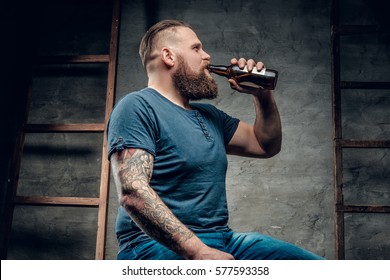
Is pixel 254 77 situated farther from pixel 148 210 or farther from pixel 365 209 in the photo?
pixel 365 209

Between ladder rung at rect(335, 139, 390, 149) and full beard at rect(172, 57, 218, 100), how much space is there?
1419mm

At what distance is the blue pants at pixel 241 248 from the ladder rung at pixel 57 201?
4.92 feet

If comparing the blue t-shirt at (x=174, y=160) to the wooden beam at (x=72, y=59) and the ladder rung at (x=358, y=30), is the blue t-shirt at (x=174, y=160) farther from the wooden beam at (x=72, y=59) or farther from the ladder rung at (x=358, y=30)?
the ladder rung at (x=358, y=30)

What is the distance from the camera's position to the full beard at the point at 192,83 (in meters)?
1.74

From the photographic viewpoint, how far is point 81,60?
3.16 metres

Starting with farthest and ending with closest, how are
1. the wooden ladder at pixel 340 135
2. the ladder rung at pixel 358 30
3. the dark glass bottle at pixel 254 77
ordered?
the ladder rung at pixel 358 30, the wooden ladder at pixel 340 135, the dark glass bottle at pixel 254 77

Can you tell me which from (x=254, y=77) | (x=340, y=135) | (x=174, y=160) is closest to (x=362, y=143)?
(x=340, y=135)

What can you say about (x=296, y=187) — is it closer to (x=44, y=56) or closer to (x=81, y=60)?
(x=81, y=60)

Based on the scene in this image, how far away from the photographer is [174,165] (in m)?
1.51

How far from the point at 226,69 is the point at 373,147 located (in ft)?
4.85

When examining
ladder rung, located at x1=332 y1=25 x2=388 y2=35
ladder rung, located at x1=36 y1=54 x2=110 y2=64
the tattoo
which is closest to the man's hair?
the tattoo

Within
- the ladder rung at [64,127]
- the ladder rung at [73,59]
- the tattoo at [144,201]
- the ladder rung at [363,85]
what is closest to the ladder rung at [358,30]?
the ladder rung at [363,85]

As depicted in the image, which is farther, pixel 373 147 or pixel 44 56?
pixel 44 56
